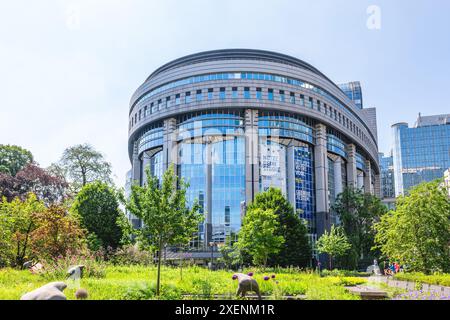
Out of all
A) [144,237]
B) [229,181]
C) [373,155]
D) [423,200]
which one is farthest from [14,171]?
[373,155]

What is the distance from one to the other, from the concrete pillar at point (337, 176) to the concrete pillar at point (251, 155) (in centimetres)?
1723

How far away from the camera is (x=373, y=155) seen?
82625 mm

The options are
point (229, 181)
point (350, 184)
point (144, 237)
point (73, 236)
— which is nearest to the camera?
point (144, 237)

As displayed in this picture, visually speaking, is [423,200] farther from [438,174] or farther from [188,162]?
[438,174]

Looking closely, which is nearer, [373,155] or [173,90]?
[173,90]

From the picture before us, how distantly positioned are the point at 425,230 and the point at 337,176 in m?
48.0

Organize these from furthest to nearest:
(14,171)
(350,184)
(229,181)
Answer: (350,184) < (229,181) < (14,171)

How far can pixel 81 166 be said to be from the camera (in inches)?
1930

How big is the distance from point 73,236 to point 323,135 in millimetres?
47653

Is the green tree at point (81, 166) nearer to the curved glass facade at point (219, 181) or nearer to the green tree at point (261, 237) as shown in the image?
the curved glass facade at point (219, 181)

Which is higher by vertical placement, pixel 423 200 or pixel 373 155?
pixel 373 155

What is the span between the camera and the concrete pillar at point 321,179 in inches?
2397

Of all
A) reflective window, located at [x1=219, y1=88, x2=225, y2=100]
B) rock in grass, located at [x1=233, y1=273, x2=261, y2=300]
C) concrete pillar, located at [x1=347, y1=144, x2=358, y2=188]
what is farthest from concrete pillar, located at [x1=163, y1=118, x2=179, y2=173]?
rock in grass, located at [x1=233, y1=273, x2=261, y2=300]
